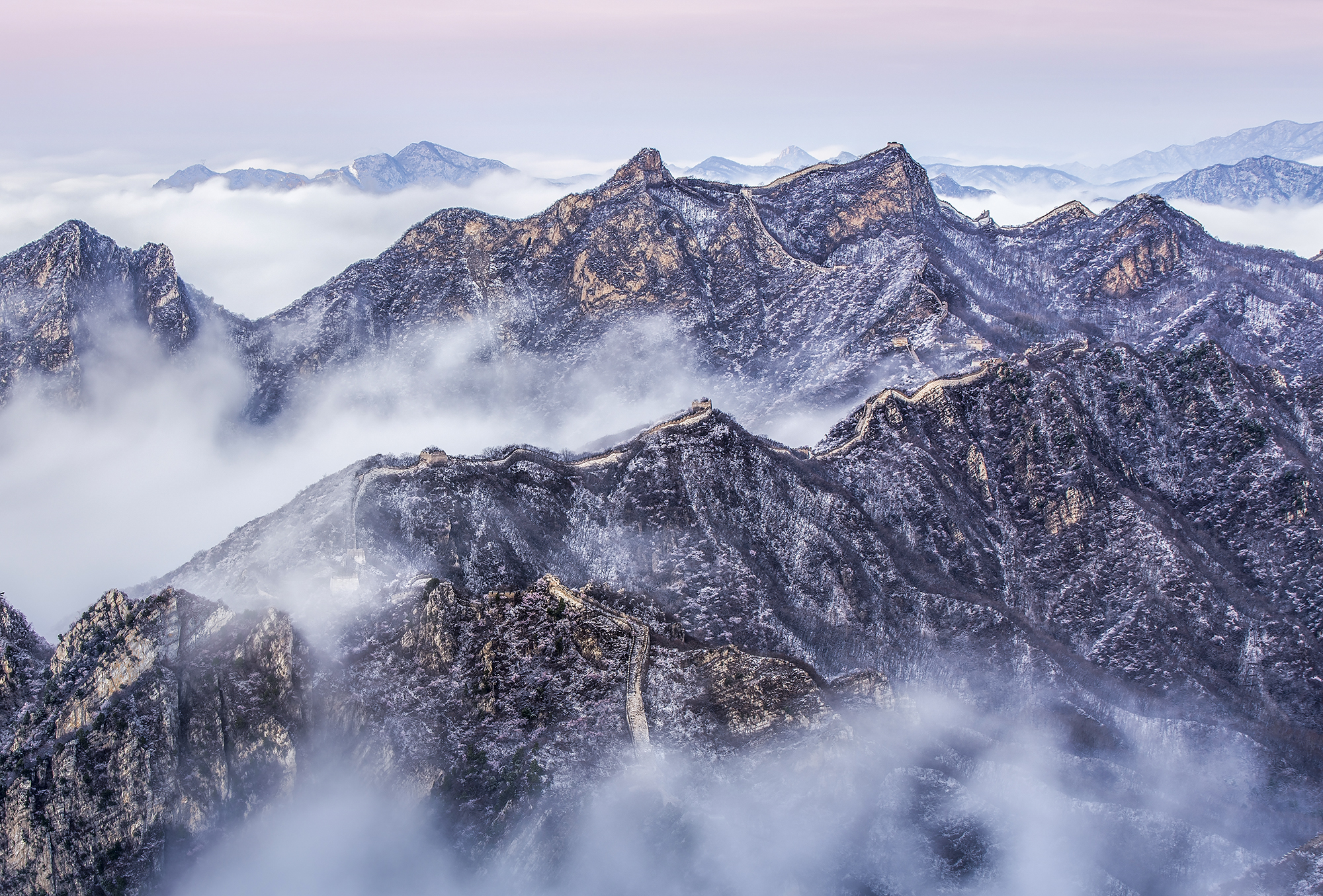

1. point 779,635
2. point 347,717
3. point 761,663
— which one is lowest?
point 779,635

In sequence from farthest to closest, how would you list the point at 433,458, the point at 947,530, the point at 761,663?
the point at 947,530, the point at 433,458, the point at 761,663

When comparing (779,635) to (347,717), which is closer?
(347,717)

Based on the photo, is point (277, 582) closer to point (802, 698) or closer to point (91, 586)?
point (802, 698)

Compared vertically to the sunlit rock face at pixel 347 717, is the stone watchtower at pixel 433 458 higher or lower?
higher

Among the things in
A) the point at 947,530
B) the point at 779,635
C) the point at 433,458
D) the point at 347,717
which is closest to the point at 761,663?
the point at 779,635

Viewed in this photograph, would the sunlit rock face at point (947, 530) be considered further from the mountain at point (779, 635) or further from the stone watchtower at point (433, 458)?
the stone watchtower at point (433, 458)

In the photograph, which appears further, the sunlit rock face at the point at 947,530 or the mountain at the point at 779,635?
the sunlit rock face at the point at 947,530

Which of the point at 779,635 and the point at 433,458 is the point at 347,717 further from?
the point at 779,635

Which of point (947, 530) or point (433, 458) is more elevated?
point (433, 458)

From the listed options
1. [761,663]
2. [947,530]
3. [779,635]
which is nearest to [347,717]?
[761,663]

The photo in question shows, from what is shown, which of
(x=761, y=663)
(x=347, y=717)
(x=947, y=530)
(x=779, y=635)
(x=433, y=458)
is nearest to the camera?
(x=347, y=717)

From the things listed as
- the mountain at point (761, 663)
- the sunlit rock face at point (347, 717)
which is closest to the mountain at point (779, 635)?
the sunlit rock face at point (347, 717)

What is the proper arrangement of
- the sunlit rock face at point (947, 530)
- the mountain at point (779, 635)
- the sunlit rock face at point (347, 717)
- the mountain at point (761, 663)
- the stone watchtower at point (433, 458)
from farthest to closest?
the stone watchtower at point (433, 458)
the sunlit rock face at point (947, 530)
the mountain at point (779, 635)
the mountain at point (761, 663)
the sunlit rock face at point (347, 717)
